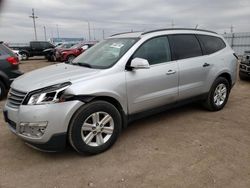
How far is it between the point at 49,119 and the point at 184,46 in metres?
2.73

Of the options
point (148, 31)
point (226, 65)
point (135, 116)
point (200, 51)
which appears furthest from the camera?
point (226, 65)

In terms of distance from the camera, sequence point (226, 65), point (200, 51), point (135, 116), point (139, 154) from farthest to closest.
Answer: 1. point (226, 65)
2. point (200, 51)
3. point (135, 116)
4. point (139, 154)

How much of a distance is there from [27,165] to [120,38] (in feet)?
8.13

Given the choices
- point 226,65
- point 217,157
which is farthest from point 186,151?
point 226,65

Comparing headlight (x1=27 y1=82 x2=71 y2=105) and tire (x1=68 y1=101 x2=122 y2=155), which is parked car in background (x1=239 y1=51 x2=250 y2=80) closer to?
tire (x1=68 y1=101 x2=122 y2=155)

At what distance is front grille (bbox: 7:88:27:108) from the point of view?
301 centimetres

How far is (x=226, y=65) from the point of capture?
4.89 metres

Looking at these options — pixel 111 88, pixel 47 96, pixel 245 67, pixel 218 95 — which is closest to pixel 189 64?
pixel 218 95

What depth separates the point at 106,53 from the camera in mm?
3859

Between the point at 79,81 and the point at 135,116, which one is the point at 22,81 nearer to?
the point at 79,81

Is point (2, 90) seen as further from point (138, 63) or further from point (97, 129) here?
point (138, 63)

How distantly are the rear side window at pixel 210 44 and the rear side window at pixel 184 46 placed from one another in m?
0.16

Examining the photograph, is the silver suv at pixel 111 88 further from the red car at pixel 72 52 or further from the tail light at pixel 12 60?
the red car at pixel 72 52

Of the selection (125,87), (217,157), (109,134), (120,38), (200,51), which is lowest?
(217,157)
